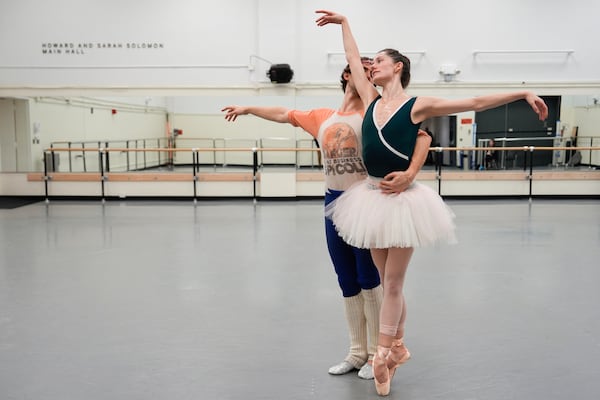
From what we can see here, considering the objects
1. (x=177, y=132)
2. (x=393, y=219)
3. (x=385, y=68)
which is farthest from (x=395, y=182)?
(x=177, y=132)

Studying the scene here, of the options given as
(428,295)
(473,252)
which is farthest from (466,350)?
(473,252)

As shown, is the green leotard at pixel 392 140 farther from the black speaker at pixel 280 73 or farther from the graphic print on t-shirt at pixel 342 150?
the black speaker at pixel 280 73

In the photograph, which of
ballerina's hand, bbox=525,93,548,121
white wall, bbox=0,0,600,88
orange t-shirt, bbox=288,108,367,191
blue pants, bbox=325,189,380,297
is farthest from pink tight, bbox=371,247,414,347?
white wall, bbox=0,0,600,88

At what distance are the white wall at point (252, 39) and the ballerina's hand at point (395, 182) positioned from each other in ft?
24.9

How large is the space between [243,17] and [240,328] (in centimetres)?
739

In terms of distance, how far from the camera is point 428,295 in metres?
4.01

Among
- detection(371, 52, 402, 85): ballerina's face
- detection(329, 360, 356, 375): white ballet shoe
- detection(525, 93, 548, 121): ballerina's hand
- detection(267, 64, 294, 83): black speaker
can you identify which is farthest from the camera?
detection(267, 64, 294, 83): black speaker

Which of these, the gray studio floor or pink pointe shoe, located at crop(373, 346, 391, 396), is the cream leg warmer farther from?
pink pointe shoe, located at crop(373, 346, 391, 396)

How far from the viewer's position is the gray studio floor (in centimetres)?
260

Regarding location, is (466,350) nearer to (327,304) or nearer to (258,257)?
(327,304)

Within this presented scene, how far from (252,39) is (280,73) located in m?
0.82

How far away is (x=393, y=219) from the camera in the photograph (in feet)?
7.65

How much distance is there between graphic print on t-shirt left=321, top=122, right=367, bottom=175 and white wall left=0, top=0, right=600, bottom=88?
23.9ft

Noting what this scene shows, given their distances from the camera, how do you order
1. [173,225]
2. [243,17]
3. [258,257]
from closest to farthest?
[258,257] → [173,225] → [243,17]
